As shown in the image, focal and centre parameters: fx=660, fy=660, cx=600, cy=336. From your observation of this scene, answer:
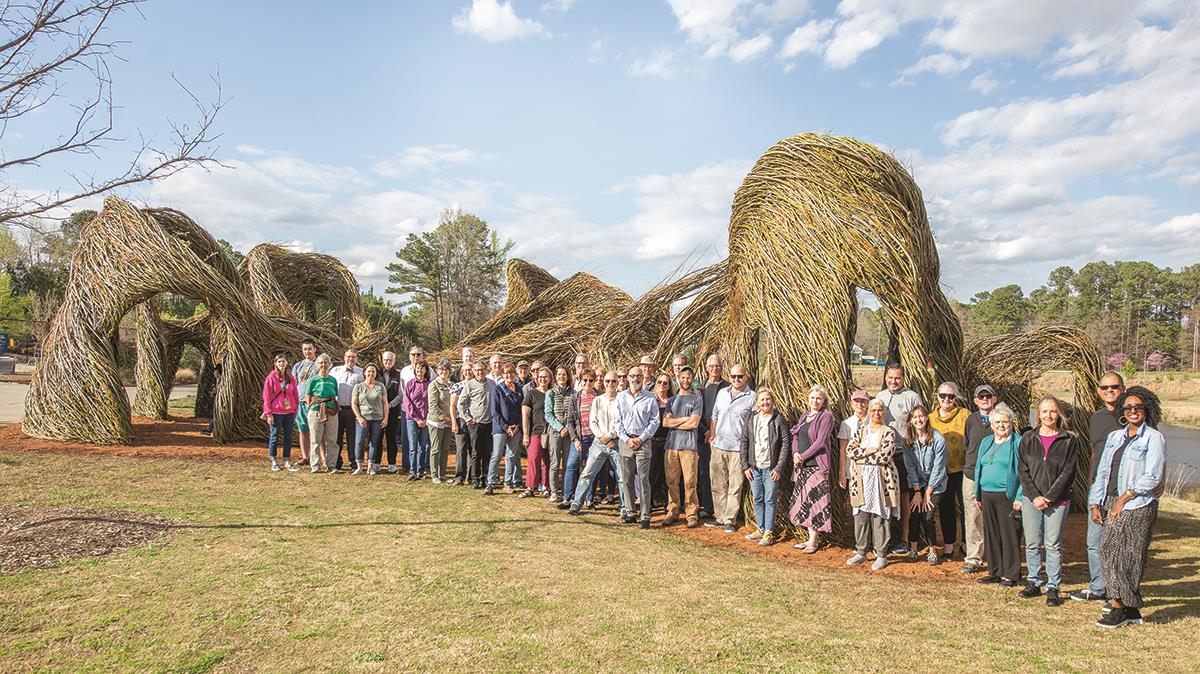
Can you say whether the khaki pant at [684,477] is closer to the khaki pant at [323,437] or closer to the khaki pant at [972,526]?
the khaki pant at [972,526]

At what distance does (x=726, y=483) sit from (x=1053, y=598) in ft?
10.3

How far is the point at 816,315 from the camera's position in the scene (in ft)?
21.8

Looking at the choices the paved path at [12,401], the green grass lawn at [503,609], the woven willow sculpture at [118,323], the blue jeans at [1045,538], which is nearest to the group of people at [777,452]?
the blue jeans at [1045,538]

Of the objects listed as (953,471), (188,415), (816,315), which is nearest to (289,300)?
(188,415)

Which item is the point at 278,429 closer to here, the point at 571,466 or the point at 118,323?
the point at 118,323

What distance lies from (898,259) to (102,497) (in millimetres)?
8578

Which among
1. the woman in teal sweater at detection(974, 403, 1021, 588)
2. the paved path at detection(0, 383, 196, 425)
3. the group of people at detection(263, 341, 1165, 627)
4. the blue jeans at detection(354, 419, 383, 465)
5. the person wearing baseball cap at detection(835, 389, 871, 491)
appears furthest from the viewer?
the paved path at detection(0, 383, 196, 425)

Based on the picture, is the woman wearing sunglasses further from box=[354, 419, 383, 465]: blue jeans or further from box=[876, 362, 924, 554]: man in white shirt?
box=[354, 419, 383, 465]: blue jeans

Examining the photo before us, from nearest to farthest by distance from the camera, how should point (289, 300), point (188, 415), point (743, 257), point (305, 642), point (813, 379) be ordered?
point (305, 642), point (813, 379), point (743, 257), point (188, 415), point (289, 300)

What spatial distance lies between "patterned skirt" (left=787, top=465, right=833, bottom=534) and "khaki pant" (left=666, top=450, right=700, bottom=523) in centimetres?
126

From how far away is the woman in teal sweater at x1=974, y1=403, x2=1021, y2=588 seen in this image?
214 inches

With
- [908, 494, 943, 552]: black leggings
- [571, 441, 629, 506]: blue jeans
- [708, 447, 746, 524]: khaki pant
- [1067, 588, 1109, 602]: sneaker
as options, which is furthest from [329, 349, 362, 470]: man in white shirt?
[1067, 588, 1109, 602]: sneaker

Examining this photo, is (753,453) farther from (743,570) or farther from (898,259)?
(898,259)

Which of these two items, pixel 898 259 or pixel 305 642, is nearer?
pixel 305 642
